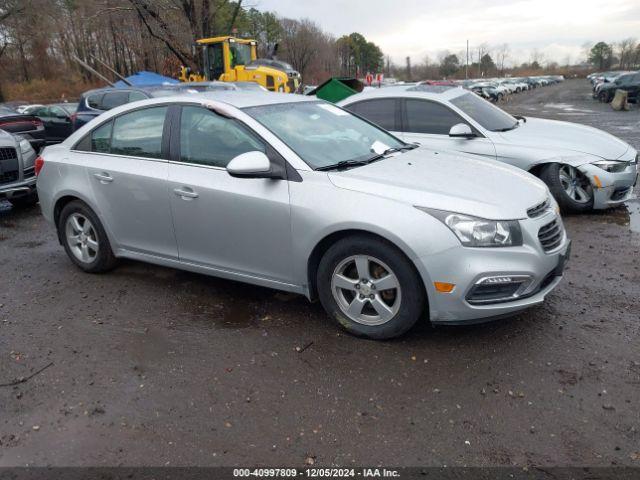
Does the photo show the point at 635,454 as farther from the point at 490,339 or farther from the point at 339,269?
the point at 339,269

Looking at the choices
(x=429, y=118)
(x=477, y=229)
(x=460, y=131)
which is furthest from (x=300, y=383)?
(x=429, y=118)

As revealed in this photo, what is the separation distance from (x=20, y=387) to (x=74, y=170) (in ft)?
7.32

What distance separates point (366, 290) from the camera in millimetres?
3502

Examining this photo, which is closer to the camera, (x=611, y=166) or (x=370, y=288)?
(x=370, y=288)

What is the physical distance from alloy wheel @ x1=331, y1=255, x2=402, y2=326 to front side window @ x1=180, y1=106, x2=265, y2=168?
1.10 metres

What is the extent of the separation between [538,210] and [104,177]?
11.5ft

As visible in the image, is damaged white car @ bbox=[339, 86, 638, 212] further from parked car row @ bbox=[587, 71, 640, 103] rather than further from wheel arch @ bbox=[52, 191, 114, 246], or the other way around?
parked car row @ bbox=[587, 71, 640, 103]

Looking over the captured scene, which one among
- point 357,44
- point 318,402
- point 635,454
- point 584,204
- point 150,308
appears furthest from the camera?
point 357,44

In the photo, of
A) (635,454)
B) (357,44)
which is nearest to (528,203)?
(635,454)

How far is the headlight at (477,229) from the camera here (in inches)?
126

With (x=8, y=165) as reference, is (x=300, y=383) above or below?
below

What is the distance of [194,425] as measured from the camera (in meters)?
2.82

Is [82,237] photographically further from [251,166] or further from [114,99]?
[114,99]

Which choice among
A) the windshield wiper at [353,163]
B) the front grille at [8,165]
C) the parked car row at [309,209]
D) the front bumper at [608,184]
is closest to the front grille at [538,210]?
the parked car row at [309,209]
